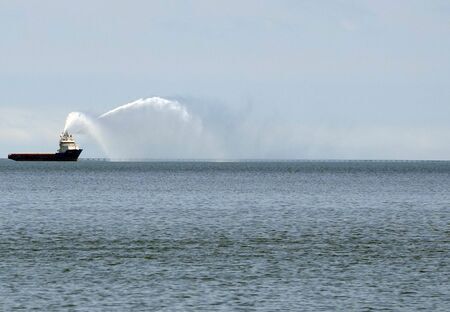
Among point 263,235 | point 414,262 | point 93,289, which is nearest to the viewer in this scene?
point 93,289

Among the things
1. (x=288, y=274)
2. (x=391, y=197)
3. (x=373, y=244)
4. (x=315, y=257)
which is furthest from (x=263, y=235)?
(x=391, y=197)

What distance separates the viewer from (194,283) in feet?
134

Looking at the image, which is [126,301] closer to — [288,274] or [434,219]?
[288,274]

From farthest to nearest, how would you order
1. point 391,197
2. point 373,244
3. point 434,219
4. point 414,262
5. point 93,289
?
point 391,197
point 434,219
point 373,244
point 414,262
point 93,289

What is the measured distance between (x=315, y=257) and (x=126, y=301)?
16.5 meters

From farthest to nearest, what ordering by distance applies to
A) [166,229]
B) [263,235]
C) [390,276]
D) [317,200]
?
[317,200] < [166,229] < [263,235] < [390,276]

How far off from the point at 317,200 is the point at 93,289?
7888 cm

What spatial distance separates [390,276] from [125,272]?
39.6 ft

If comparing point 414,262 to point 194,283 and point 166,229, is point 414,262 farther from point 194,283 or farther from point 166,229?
point 166,229

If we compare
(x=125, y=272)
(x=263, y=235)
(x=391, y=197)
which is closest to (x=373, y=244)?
(x=263, y=235)

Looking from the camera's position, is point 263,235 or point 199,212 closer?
point 263,235

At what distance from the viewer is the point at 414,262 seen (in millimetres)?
48688

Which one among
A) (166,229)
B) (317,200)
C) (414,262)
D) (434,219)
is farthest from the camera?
(317,200)

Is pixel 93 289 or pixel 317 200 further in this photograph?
pixel 317 200
